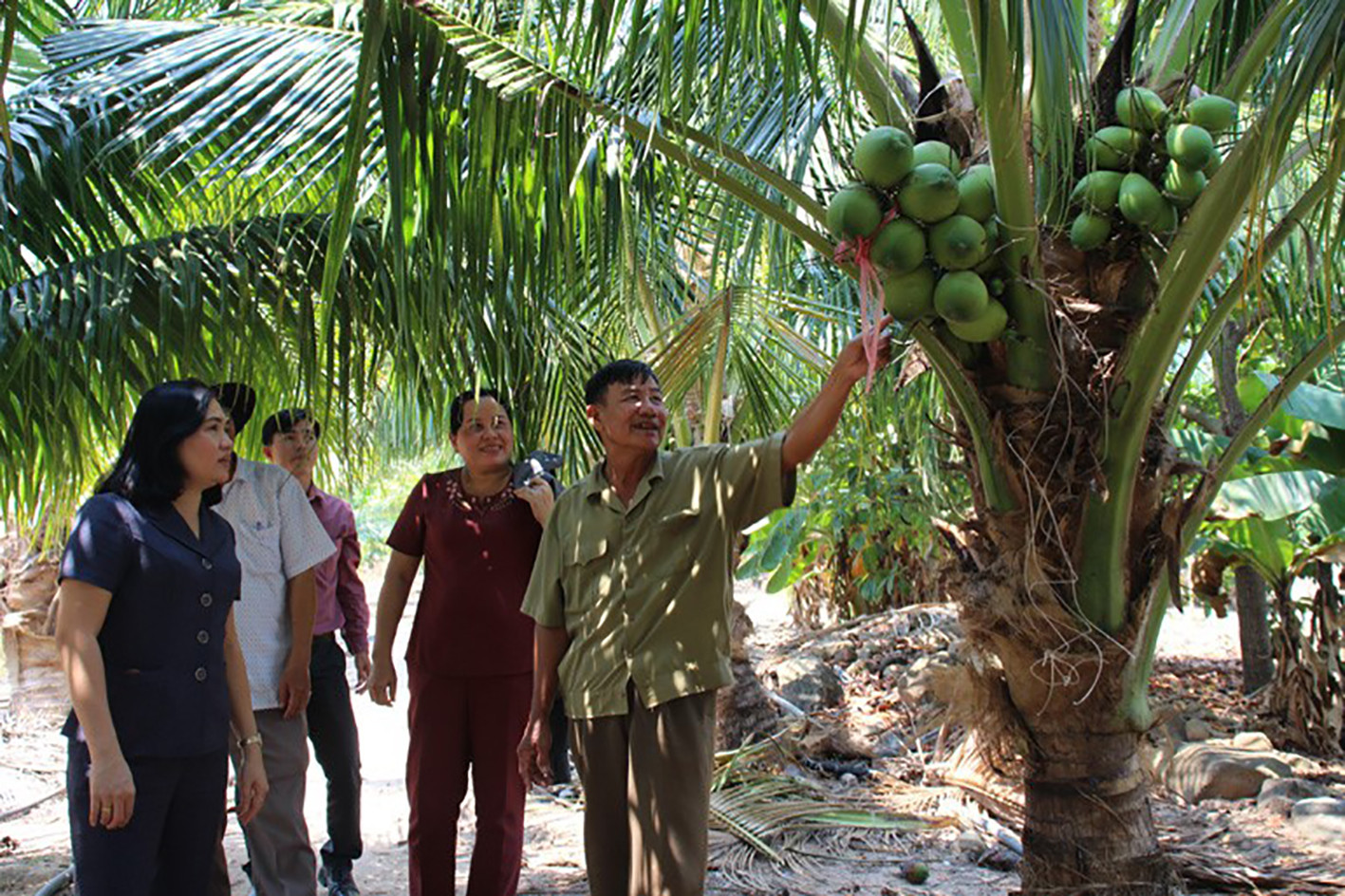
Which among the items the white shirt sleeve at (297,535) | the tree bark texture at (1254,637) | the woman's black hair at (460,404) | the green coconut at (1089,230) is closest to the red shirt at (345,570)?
the white shirt sleeve at (297,535)

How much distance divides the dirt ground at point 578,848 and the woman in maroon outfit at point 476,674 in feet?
2.57

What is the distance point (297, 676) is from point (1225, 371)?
18.1 feet

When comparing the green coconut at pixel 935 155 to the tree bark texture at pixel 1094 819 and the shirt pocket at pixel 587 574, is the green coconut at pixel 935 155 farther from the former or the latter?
the tree bark texture at pixel 1094 819

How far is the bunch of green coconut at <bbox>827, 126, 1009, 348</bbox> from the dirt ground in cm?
249

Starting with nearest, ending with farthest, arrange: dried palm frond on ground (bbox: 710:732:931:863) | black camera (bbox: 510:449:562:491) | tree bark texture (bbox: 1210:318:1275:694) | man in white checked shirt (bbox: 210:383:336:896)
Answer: man in white checked shirt (bbox: 210:383:336:896) → black camera (bbox: 510:449:562:491) → dried palm frond on ground (bbox: 710:732:931:863) → tree bark texture (bbox: 1210:318:1275:694)

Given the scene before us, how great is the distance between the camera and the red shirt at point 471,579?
12.7ft

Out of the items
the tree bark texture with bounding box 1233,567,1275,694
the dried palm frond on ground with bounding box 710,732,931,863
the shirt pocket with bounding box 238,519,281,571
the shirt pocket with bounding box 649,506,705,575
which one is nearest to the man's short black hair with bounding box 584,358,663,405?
the shirt pocket with bounding box 649,506,705,575

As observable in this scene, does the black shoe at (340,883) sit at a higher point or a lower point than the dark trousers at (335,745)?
lower

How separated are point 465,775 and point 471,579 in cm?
60

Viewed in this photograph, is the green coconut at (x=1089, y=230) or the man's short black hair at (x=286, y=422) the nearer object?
the green coconut at (x=1089, y=230)

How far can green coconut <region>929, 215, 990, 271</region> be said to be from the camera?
261 cm

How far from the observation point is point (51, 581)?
8.72 metres

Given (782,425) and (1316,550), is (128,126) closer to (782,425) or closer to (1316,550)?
(782,425)

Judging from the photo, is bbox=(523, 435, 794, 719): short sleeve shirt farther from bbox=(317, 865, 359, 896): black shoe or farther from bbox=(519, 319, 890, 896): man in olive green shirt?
bbox=(317, 865, 359, 896): black shoe
